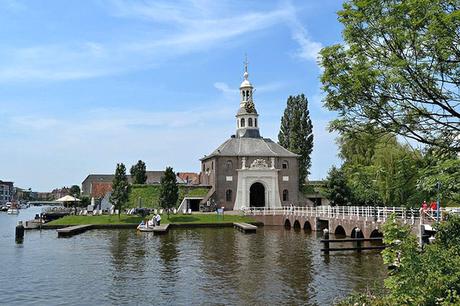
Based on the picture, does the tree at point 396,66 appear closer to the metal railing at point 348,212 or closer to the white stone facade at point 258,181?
the metal railing at point 348,212

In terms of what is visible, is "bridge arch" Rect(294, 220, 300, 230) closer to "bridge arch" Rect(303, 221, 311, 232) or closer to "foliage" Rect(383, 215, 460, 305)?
"bridge arch" Rect(303, 221, 311, 232)

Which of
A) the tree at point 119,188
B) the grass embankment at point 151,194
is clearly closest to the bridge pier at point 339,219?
the grass embankment at point 151,194

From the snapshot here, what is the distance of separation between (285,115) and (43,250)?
50342 millimetres

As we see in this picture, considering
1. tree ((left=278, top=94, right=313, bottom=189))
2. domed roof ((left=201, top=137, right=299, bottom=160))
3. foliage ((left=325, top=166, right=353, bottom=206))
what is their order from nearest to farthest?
foliage ((left=325, top=166, right=353, bottom=206)), domed roof ((left=201, top=137, right=299, bottom=160)), tree ((left=278, top=94, right=313, bottom=189))

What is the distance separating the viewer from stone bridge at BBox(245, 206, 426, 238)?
114 ft

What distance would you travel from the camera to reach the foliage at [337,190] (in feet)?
178

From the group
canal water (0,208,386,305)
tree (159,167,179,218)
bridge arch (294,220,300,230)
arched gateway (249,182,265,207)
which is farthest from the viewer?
arched gateway (249,182,265,207)

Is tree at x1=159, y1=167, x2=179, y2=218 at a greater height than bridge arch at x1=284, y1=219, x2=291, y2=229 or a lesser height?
greater

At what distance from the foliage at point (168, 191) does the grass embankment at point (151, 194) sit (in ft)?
35.4

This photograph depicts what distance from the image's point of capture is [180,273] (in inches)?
971

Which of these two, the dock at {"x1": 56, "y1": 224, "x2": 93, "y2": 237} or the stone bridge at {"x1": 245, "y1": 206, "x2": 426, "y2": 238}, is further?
the dock at {"x1": 56, "y1": 224, "x2": 93, "y2": 237}

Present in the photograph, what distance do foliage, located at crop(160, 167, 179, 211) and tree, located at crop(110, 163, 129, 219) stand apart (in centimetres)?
439

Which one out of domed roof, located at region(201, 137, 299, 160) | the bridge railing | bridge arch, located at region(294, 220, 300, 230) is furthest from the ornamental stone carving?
bridge arch, located at region(294, 220, 300, 230)

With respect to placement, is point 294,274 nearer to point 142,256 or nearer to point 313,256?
point 313,256
